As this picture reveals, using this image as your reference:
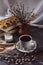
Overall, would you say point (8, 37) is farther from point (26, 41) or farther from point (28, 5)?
point (28, 5)

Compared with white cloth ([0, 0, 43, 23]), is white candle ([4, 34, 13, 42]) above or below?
below

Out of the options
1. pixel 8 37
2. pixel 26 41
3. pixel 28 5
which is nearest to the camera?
pixel 26 41

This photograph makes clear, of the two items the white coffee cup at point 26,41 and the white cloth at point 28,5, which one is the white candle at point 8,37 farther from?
the white cloth at point 28,5

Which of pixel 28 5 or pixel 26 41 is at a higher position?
pixel 28 5

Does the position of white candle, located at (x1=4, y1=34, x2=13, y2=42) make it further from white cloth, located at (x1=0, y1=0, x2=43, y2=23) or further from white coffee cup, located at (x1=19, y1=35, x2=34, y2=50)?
white cloth, located at (x1=0, y1=0, x2=43, y2=23)

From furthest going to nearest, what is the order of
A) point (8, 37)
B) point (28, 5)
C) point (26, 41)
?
point (28, 5) → point (8, 37) → point (26, 41)

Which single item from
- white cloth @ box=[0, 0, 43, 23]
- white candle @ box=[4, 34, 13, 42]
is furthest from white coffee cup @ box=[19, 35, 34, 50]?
white cloth @ box=[0, 0, 43, 23]

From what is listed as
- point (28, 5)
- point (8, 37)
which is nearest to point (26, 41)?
point (8, 37)

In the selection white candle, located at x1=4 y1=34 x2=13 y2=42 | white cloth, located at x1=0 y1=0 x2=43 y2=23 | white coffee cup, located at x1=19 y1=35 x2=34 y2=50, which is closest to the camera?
white coffee cup, located at x1=19 y1=35 x2=34 y2=50

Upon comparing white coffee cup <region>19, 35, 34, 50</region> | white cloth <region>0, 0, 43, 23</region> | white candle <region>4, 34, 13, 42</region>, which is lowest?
white coffee cup <region>19, 35, 34, 50</region>

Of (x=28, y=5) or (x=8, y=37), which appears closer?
(x=8, y=37)

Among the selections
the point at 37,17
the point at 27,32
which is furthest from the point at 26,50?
the point at 37,17

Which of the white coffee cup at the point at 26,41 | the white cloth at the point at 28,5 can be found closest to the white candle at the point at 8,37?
the white coffee cup at the point at 26,41

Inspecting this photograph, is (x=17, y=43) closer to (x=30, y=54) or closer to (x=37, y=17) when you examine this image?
(x=30, y=54)
